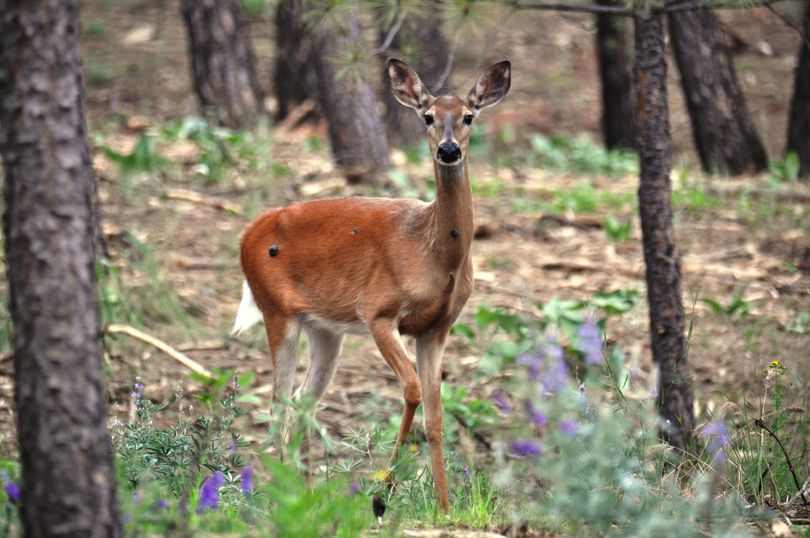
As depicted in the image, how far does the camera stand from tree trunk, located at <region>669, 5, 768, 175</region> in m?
11.0

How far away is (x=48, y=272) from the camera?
297 centimetres

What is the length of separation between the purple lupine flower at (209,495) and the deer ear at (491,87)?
2.33m

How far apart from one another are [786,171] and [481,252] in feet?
10.5

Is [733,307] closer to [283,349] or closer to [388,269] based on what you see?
[388,269]

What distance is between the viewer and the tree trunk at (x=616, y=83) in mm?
13219

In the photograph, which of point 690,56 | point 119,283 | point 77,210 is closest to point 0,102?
point 77,210

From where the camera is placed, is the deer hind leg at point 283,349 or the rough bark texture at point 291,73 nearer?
the deer hind leg at point 283,349

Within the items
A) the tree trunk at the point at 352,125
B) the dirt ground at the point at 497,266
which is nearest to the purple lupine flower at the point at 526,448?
the dirt ground at the point at 497,266

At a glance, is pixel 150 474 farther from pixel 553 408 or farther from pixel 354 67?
pixel 354 67

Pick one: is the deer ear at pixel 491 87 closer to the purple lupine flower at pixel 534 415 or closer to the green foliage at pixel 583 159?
the purple lupine flower at pixel 534 415

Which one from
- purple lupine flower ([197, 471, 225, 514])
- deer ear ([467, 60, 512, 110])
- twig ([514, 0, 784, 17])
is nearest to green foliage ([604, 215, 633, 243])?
twig ([514, 0, 784, 17])

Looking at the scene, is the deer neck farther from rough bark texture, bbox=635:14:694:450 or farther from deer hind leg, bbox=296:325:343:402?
deer hind leg, bbox=296:325:343:402

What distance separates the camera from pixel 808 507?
4.40 m

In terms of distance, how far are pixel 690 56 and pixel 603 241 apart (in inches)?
110
